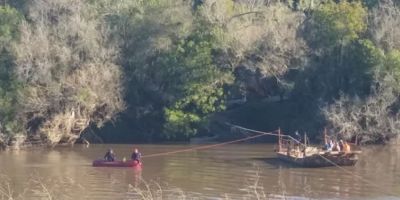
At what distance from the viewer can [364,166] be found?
41500 millimetres

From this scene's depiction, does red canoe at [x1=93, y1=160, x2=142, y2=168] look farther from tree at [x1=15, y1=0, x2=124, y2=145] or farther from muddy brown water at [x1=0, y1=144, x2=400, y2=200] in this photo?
tree at [x1=15, y1=0, x2=124, y2=145]

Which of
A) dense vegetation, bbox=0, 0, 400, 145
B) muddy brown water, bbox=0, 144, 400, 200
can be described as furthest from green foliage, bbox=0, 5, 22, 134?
muddy brown water, bbox=0, 144, 400, 200

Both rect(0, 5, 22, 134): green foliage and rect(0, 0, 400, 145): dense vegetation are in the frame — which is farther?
rect(0, 0, 400, 145): dense vegetation

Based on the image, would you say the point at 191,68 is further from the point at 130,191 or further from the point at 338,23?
the point at 130,191

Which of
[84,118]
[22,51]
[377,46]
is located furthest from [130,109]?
[377,46]

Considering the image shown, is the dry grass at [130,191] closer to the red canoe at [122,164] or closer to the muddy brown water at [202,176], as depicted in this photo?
the muddy brown water at [202,176]

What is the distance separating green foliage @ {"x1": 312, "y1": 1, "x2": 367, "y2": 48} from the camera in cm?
5282

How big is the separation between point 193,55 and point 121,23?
5064 mm

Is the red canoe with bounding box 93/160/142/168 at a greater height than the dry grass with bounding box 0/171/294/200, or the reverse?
the red canoe with bounding box 93/160/142/168

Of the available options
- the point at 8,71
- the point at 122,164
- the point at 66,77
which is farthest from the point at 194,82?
the point at 122,164

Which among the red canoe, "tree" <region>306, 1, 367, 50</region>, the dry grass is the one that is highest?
"tree" <region>306, 1, 367, 50</region>

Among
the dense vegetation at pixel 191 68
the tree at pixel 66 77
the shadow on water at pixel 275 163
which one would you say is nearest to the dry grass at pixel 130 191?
the shadow on water at pixel 275 163

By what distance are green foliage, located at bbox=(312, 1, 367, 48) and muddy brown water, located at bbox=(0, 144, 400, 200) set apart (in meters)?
7.61

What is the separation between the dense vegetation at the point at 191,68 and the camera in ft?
167
